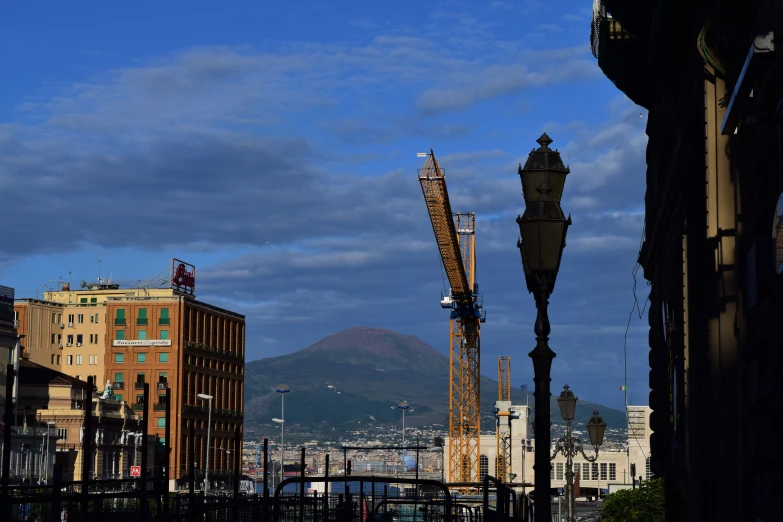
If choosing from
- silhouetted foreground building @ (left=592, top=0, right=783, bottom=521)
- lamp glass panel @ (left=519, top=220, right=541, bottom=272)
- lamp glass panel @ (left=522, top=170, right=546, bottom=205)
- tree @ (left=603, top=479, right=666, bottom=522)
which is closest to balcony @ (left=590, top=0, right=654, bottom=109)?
silhouetted foreground building @ (left=592, top=0, right=783, bottom=521)

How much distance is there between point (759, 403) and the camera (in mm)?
12086

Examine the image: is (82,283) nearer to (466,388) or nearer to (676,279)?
(466,388)

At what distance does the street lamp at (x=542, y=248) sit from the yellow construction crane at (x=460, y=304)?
107 meters

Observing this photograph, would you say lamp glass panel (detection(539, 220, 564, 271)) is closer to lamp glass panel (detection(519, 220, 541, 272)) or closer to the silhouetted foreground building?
lamp glass panel (detection(519, 220, 541, 272))

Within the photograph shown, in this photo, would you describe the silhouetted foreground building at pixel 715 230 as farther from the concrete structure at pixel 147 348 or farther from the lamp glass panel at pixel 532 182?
the concrete structure at pixel 147 348

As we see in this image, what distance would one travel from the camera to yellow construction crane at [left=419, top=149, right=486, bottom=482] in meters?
123

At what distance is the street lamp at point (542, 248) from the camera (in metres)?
11.9

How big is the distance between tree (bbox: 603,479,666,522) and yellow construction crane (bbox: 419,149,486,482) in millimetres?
76069

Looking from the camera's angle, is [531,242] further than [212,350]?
No

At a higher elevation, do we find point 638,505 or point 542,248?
point 542,248

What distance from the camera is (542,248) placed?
474 inches

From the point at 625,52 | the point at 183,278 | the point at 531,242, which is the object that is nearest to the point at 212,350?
the point at 183,278

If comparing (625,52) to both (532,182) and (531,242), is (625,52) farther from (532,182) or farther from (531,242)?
(531,242)

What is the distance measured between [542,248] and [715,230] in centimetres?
485
